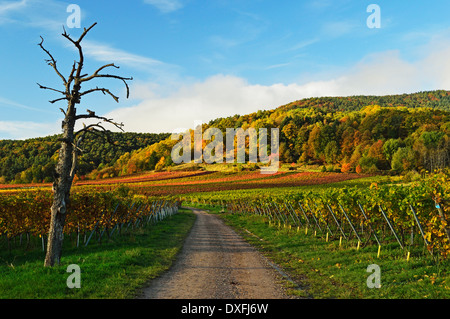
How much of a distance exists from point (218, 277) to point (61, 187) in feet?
18.0

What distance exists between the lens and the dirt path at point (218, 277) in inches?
295

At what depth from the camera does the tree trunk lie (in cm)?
924

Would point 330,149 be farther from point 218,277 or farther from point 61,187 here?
point 61,187

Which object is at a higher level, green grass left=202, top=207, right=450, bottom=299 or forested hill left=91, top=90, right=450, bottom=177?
forested hill left=91, top=90, right=450, bottom=177

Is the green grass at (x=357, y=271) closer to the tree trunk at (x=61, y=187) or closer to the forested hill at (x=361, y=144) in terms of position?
the tree trunk at (x=61, y=187)

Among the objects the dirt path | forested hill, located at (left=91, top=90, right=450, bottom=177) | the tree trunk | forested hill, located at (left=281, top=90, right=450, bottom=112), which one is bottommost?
the dirt path

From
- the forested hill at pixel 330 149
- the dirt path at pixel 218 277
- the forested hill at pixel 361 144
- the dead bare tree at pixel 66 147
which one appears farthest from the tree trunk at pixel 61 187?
the forested hill at pixel 361 144

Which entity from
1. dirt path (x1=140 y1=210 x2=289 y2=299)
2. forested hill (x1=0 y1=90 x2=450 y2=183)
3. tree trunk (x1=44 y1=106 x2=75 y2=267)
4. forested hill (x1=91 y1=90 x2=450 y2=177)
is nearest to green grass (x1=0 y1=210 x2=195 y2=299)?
dirt path (x1=140 y1=210 x2=289 y2=299)

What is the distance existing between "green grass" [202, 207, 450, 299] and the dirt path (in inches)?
29.8

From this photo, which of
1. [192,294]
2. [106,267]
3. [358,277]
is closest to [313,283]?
[358,277]

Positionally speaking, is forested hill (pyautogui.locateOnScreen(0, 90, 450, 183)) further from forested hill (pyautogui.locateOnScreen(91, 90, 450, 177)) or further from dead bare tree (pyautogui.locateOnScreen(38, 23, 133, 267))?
dead bare tree (pyautogui.locateOnScreen(38, 23, 133, 267))

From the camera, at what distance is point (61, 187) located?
365 inches

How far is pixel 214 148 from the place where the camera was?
117m

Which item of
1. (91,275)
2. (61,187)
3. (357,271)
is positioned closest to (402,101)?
(357,271)
